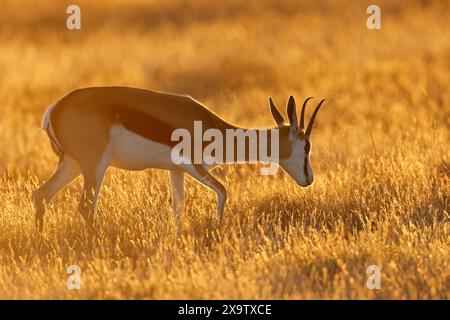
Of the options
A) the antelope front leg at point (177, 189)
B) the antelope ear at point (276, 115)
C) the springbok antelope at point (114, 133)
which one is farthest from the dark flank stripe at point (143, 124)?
the antelope ear at point (276, 115)

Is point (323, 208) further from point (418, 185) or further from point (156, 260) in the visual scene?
point (156, 260)

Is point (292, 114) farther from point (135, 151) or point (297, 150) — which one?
point (135, 151)

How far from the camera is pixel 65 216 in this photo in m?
9.62

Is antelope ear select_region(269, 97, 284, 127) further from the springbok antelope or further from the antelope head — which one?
the springbok antelope

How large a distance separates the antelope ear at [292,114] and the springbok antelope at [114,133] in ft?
0.06

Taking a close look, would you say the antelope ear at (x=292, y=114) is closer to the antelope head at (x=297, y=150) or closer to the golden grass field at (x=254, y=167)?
the antelope head at (x=297, y=150)

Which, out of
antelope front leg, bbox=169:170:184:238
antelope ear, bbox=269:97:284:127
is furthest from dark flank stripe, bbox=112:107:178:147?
antelope ear, bbox=269:97:284:127

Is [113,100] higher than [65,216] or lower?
higher

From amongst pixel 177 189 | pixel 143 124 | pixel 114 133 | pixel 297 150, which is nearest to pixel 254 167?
pixel 297 150

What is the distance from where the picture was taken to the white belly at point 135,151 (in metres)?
9.34
